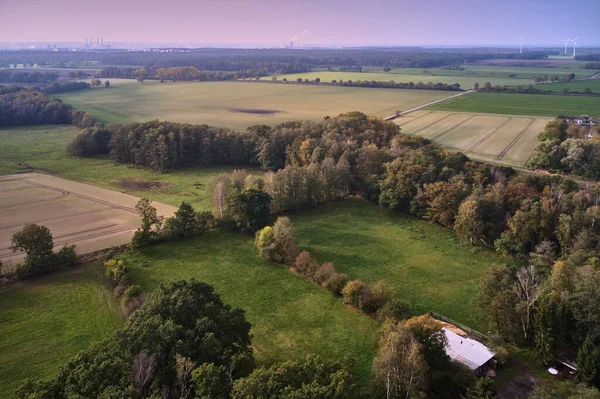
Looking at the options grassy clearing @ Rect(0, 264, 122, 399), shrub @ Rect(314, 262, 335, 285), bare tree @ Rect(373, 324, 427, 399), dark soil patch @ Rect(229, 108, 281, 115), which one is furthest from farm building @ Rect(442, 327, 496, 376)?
dark soil patch @ Rect(229, 108, 281, 115)

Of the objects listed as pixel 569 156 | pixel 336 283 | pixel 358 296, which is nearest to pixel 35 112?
pixel 336 283

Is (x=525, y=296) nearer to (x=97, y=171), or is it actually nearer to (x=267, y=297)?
(x=267, y=297)

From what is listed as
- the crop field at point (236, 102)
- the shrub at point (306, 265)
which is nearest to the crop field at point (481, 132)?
the crop field at point (236, 102)

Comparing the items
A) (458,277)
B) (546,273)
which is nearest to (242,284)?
(458,277)

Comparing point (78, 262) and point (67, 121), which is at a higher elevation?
point (67, 121)

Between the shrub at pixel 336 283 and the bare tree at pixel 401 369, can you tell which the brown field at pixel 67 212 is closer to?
the shrub at pixel 336 283

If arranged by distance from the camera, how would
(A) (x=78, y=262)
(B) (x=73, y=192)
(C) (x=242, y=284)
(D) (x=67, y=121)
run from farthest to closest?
(D) (x=67, y=121) → (B) (x=73, y=192) → (A) (x=78, y=262) → (C) (x=242, y=284)

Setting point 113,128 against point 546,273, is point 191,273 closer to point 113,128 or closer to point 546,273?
point 546,273
